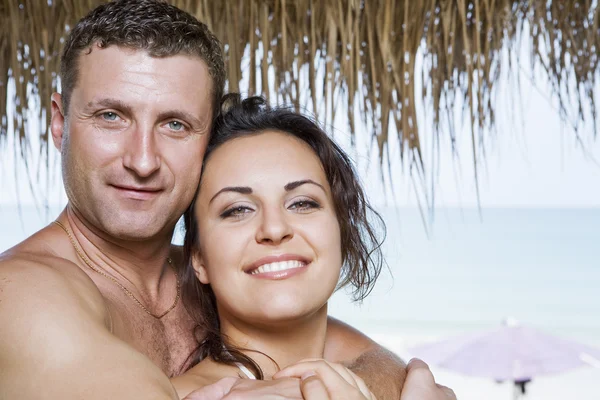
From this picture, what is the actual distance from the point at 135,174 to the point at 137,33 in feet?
1.06

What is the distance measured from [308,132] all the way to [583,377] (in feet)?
29.0

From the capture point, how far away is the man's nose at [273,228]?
5.28 ft

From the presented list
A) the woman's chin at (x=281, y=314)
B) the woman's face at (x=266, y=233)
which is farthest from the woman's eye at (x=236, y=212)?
the woman's chin at (x=281, y=314)

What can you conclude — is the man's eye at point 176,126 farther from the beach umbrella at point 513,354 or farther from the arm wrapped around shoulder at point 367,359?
the beach umbrella at point 513,354

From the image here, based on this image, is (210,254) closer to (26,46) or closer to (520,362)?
(26,46)

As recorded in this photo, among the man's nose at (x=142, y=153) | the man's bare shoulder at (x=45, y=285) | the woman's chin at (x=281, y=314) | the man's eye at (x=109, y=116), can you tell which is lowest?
the woman's chin at (x=281, y=314)

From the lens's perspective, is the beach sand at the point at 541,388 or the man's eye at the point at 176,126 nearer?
the man's eye at the point at 176,126

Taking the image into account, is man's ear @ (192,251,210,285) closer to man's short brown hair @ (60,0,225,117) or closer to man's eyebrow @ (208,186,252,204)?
man's eyebrow @ (208,186,252,204)

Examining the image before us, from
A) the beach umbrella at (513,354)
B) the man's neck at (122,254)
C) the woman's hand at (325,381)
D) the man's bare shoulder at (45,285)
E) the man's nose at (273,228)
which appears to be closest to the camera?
the man's bare shoulder at (45,285)

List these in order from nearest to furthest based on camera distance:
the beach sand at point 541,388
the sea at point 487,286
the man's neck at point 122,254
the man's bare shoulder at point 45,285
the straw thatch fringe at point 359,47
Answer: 1. the man's bare shoulder at point 45,285
2. the man's neck at point 122,254
3. the straw thatch fringe at point 359,47
4. the beach sand at point 541,388
5. the sea at point 487,286

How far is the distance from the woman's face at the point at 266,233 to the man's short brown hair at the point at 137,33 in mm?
264

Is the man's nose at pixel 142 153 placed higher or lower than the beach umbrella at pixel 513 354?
higher

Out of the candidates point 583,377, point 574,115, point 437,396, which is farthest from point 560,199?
point 437,396

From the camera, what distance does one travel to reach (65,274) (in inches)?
56.6
